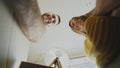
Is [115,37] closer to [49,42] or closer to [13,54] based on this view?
[13,54]

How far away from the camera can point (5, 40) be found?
3.15ft

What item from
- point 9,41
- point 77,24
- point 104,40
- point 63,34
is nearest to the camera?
point 104,40

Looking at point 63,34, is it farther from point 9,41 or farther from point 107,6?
point 107,6

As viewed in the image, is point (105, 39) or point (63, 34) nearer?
point (105, 39)

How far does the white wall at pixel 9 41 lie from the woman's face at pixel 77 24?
0.43 m

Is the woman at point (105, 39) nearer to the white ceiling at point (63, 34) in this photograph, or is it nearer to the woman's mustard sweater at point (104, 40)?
the woman's mustard sweater at point (104, 40)

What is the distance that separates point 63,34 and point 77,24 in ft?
0.59

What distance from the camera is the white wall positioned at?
0.93 m

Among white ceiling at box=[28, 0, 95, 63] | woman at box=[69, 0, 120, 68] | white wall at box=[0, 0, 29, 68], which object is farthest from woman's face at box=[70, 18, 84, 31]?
woman at box=[69, 0, 120, 68]

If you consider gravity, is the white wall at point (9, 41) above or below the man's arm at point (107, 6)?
below

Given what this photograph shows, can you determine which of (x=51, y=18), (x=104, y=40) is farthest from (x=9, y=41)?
(x=51, y=18)

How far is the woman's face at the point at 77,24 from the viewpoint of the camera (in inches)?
55.1

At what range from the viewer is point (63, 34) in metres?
1.56

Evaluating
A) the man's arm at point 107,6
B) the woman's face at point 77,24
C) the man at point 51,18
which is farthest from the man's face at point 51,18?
the man's arm at point 107,6
